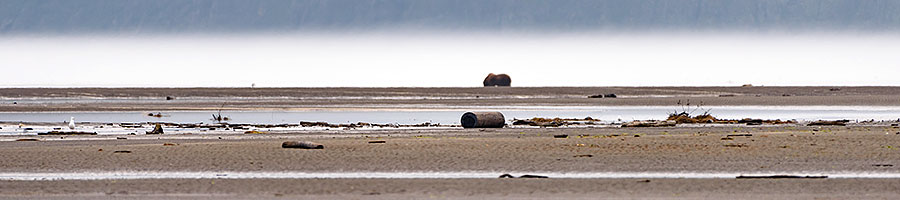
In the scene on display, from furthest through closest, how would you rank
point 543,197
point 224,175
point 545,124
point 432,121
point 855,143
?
point 432,121 < point 545,124 < point 855,143 < point 224,175 < point 543,197

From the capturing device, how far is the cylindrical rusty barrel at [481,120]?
29.2 meters

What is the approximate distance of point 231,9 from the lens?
616 ft

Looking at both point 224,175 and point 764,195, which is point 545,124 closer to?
point 224,175

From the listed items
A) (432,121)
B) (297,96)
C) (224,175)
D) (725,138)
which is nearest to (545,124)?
(432,121)

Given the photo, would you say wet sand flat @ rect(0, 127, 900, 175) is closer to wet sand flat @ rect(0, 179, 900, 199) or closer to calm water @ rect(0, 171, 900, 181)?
calm water @ rect(0, 171, 900, 181)

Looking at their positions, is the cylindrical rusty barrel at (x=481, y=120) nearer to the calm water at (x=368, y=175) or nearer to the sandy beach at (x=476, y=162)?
the sandy beach at (x=476, y=162)

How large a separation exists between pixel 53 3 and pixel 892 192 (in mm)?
187936

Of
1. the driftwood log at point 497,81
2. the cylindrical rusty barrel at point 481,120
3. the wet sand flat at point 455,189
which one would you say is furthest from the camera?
the driftwood log at point 497,81

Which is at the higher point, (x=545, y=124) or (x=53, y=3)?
(x=53, y=3)

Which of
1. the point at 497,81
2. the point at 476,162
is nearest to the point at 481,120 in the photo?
the point at 476,162

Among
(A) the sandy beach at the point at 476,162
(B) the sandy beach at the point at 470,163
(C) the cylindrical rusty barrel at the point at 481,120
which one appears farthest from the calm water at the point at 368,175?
(C) the cylindrical rusty barrel at the point at 481,120

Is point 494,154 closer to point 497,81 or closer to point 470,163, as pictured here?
point 470,163

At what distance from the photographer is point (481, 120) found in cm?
2920

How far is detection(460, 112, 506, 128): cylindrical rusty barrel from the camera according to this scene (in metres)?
29.2
